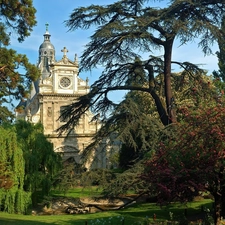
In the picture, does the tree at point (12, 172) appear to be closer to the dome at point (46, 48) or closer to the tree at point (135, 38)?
the tree at point (135, 38)

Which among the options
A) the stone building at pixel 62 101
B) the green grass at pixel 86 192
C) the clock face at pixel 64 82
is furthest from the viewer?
the clock face at pixel 64 82

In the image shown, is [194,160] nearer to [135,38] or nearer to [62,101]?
[135,38]

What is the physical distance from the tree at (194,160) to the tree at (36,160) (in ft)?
28.7

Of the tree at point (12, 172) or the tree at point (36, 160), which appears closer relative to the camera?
the tree at point (12, 172)

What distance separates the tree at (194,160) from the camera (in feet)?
26.1

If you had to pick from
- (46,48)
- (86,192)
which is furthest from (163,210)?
(46,48)

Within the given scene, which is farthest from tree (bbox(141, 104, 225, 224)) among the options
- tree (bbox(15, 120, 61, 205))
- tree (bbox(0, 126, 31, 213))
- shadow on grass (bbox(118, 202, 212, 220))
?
tree (bbox(15, 120, 61, 205))

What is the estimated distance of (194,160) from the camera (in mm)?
8320

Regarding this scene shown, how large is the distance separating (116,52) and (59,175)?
5.39 meters

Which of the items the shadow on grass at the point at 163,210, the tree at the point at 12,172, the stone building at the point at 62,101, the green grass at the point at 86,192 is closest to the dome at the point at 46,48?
the stone building at the point at 62,101

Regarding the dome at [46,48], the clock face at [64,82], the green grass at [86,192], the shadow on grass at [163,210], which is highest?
the dome at [46,48]

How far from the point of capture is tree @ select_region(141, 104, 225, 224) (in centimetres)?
795

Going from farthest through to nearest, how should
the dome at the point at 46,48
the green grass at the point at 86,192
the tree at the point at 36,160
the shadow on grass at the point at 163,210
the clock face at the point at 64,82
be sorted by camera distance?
the dome at the point at 46,48 → the clock face at the point at 64,82 → the tree at the point at 36,160 → the green grass at the point at 86,192 → the shadow on grass at the point at 163,210

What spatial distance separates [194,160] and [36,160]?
33.4 ft
